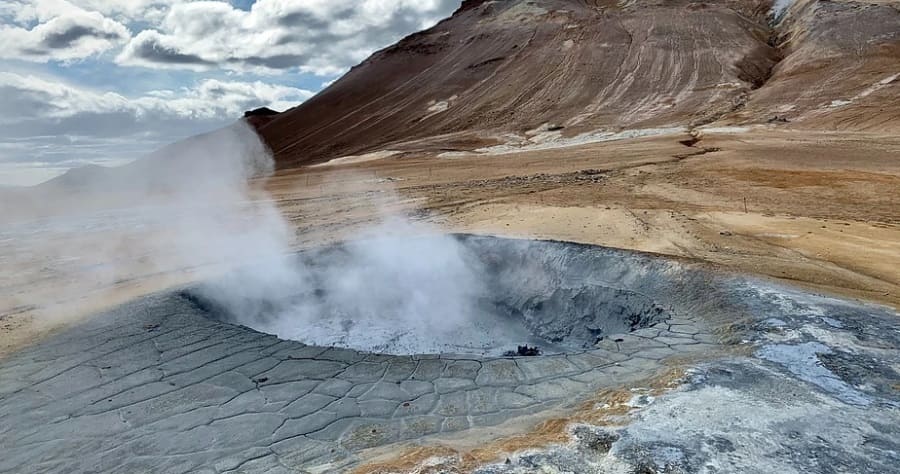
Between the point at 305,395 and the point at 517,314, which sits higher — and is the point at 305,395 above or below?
above

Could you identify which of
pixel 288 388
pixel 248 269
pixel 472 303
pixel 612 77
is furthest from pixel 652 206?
pixel 612 77

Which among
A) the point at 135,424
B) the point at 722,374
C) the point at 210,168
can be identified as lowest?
the point at 722,374

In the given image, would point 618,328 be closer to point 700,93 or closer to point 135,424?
point 135,424

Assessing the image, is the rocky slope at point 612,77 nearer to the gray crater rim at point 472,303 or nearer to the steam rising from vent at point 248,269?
the steam rising from vent at point 248,269

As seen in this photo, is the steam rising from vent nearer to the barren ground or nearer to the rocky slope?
the barren ground

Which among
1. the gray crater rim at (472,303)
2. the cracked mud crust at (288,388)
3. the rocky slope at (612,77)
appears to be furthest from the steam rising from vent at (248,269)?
the rocky slope at (612,77)

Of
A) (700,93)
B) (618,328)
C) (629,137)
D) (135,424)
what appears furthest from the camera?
(700,93)

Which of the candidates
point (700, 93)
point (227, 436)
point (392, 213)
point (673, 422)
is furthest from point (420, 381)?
point (700, 93)
